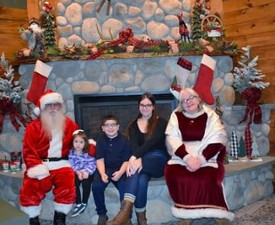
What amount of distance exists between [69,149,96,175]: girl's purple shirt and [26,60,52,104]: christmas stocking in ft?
2.58

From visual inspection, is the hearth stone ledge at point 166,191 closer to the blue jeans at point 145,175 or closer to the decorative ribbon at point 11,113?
the blue jeans at point 145,175

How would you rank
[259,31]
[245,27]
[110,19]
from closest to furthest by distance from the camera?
1. [110,19]
2. [259,31]
3. [245,27]

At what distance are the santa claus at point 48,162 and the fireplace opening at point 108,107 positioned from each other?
1.83 ft

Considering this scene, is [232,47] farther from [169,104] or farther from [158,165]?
[158,165]

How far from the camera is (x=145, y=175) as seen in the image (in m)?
2.76

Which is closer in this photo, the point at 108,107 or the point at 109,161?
the point at 109,161

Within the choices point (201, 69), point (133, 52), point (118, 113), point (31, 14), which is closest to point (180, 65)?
point (201, 69)

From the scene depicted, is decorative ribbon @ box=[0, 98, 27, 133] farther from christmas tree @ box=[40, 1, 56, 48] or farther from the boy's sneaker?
the boy's sneaker

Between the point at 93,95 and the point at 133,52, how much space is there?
1.79ft

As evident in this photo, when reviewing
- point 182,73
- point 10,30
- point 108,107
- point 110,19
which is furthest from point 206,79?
point 10,30

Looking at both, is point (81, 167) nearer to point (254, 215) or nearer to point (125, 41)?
point (125, 41)

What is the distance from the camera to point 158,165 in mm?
2857

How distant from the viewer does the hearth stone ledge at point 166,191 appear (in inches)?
118

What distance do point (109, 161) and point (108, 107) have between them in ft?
2.88
